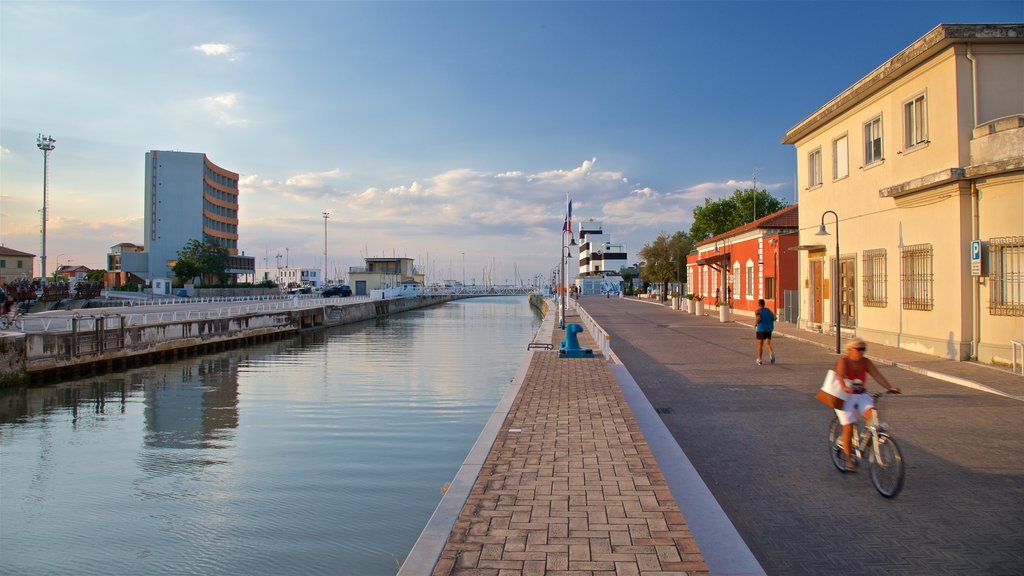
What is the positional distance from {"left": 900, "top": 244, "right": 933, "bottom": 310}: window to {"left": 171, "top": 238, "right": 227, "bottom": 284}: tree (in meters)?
72.9

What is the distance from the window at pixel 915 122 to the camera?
17328mm

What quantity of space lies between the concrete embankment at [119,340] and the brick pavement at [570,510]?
1734 centimetres

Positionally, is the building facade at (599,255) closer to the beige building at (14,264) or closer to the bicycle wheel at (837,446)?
the beige building at (14,264)

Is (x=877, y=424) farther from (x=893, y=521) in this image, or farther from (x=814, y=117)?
(x=814, y=117)

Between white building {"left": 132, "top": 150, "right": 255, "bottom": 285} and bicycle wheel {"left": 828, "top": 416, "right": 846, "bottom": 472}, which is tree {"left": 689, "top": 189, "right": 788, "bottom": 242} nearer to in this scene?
white building {"left": 132, "top": 150, "right": 255, "bottom": 285}

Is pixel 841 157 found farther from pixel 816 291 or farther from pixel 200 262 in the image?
pixel 200 262

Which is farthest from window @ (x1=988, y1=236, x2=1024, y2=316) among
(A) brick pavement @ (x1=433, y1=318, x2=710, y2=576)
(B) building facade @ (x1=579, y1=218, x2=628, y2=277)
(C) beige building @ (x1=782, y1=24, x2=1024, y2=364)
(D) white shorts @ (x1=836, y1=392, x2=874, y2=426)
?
(B) building facade @ (x1=579, y1=218, x2=628, y2=277)

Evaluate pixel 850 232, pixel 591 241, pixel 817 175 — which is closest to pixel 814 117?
pixel 817 175

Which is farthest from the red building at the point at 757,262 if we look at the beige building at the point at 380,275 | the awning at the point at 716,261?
the beige building at the point at 380,275

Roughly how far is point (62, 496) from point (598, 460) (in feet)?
24.3

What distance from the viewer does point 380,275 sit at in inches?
4284

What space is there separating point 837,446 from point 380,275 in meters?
104

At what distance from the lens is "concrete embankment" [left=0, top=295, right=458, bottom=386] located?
64.9 feet

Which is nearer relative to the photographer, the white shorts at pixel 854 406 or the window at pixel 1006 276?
the white shorts at pixel 854 406
